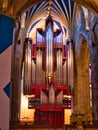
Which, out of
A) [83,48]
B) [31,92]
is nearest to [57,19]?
[83,48]

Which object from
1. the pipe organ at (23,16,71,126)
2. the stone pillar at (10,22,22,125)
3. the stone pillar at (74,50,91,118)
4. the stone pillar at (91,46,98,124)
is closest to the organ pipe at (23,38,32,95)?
the pipe organ at (23,16,71,126)

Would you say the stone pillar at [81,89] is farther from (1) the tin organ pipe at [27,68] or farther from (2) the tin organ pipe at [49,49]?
(1) the tin organ pipe at [27,68]

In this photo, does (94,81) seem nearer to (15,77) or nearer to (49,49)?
(15,77)

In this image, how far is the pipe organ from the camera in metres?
18.5

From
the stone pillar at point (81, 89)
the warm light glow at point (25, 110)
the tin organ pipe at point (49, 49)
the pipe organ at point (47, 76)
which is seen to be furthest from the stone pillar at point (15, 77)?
the warm light glow at point (25, 110)

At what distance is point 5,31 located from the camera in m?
7.80

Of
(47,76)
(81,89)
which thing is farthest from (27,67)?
(81,89)

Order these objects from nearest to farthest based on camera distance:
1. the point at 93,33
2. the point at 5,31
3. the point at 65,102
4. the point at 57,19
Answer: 1. the point at 5,31
2. the point at 93,33
3. the point at 65,102
4. the point at 57,19

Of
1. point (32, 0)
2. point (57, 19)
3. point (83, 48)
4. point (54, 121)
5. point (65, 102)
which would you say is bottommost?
point (54, 121)

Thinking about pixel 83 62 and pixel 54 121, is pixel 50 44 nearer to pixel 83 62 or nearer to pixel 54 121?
pixel 83 62

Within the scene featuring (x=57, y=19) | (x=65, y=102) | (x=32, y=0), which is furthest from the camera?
(x=57, y=19)

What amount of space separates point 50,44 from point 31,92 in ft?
10.8

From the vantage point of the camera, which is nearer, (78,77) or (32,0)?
(32,0)

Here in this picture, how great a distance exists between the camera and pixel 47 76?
18828mm
